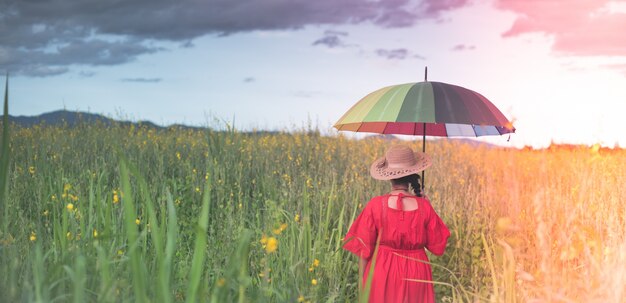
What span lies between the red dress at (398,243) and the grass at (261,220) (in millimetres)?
354

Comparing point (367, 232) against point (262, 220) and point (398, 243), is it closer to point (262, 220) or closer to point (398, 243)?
point (398, 243)

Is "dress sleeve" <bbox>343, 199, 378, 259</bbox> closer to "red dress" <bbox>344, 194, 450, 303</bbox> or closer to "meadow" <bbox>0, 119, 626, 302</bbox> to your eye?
"red dress" <bbox>344, 194, 450, 303</bbox>

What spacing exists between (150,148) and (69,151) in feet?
4.71

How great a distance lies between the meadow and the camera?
2191 millimetres

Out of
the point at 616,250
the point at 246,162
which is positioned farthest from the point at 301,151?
the point at 616,250

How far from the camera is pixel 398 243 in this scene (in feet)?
13.3

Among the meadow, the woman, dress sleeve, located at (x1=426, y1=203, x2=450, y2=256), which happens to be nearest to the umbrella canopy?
the woman

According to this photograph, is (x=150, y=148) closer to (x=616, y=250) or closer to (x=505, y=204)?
(x=505, y=204)

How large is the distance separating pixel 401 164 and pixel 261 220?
10.1 feet

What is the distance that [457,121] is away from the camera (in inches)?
175

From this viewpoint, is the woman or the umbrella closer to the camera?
the woman

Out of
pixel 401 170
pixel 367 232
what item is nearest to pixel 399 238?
pixel 367 232

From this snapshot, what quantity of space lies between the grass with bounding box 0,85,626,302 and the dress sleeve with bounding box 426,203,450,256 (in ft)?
1.35

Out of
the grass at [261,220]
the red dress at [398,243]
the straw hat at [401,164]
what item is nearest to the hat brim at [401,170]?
the straw hat at [401,164]
